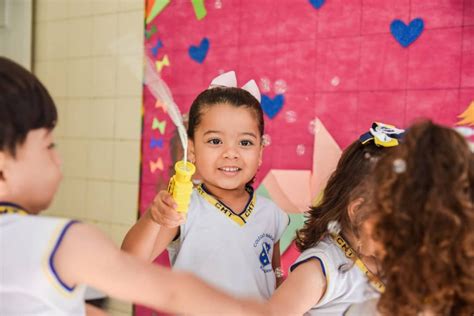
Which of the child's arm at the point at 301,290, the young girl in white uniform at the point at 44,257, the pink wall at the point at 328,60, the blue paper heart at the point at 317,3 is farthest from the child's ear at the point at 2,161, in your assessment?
the blue paper heart at the point at 317,3

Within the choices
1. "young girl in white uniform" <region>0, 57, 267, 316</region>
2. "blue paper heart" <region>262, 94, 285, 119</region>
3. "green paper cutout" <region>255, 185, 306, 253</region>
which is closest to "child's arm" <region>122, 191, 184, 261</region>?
"young girl in white uniform" <region>0, 57, 267, 316</region>

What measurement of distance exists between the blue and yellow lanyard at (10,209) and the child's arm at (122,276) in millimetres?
112

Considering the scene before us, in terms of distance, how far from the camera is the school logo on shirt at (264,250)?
4.14ft

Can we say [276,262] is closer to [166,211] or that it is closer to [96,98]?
[166,211]

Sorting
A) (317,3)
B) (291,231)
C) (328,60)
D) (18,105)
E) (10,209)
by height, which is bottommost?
(291,231)

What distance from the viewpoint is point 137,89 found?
2406mm

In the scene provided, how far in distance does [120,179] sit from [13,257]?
1.81 meters

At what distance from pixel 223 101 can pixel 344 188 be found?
339 mm

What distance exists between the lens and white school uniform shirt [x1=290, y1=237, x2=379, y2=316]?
108cm

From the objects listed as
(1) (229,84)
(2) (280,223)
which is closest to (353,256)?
(2) (280,223)

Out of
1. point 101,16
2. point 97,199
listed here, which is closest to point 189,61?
point 101,16

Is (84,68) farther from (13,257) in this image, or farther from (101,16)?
(13,257)

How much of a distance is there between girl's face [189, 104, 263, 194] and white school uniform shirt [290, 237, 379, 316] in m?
0.26

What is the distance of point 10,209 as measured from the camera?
A: 740mm
